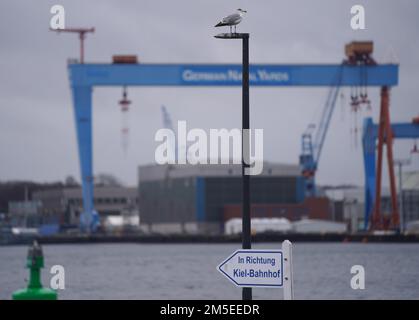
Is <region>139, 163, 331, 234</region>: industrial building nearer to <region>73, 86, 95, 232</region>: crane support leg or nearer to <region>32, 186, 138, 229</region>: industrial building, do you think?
<region>32, 186, 138, 229</region>: industrial building

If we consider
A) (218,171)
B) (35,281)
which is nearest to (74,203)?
(218,171)

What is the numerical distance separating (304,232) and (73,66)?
2812 cm

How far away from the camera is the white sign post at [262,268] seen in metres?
10.2

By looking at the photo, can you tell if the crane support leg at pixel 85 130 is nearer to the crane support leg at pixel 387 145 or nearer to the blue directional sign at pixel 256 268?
the crane support leg at pixel 387 145

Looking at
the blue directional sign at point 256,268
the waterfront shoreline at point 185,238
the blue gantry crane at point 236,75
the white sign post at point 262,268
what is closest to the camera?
the white sign post at point 262,268

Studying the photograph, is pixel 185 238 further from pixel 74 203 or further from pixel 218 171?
pixel 74 203

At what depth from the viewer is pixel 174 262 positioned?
5531 centimetres

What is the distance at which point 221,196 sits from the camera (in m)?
89.1

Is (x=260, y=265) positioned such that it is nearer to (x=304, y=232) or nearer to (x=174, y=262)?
(x=174, y=262)

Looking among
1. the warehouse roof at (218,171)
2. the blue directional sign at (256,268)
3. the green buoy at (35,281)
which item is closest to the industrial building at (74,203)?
the warehouse roof at (218,171)

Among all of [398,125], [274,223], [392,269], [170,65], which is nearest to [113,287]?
[392,269]

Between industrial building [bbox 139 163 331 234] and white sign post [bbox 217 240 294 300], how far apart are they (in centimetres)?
7583

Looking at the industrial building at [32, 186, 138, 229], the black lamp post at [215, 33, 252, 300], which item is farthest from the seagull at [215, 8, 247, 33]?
the industrial building at [32, 186, 138, 229]

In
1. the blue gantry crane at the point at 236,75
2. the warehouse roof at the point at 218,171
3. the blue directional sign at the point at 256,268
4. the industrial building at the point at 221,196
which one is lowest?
the industrial building at the point at 221,196
